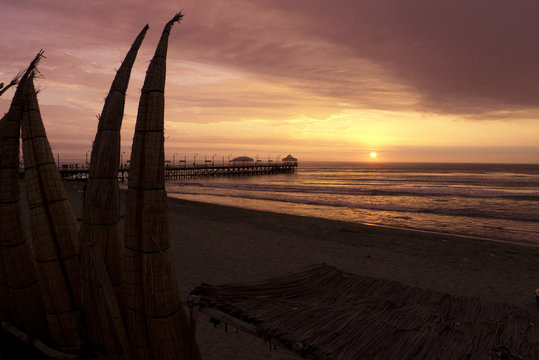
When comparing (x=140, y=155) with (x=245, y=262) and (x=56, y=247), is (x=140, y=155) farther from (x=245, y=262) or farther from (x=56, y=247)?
(x=245, y=262)

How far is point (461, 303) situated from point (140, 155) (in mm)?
4135

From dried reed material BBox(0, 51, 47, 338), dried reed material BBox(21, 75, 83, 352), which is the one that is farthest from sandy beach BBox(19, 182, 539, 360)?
dried reed material BBox(0, 51, 47, 338)

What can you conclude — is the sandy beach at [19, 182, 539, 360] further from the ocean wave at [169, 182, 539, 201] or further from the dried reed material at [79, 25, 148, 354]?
the ocean wave at [169, 182, 539, 201]

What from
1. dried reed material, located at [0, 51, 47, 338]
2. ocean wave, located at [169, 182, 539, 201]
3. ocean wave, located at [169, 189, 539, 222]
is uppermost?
dried reed material, located at [0, 51, 47, 338]

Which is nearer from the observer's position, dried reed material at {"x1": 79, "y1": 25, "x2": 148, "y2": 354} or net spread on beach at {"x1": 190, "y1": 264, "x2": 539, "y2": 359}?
net spread on beach at {"x1": 190, "y1": 264, "x2": 539, "y2": 359}

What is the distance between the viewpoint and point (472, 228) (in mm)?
18734

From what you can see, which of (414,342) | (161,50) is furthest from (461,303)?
(161,50)

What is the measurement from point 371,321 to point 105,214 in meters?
3.01

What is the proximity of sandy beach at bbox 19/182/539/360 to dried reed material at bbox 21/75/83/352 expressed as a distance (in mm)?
2531

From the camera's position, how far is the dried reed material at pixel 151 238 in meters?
3.08

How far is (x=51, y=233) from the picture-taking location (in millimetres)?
3514

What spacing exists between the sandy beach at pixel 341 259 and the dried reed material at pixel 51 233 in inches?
99.7

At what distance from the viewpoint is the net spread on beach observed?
3.04m

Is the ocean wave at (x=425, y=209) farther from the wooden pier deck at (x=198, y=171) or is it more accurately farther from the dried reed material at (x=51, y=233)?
the wooden pier deck at (x=198, y=171)
